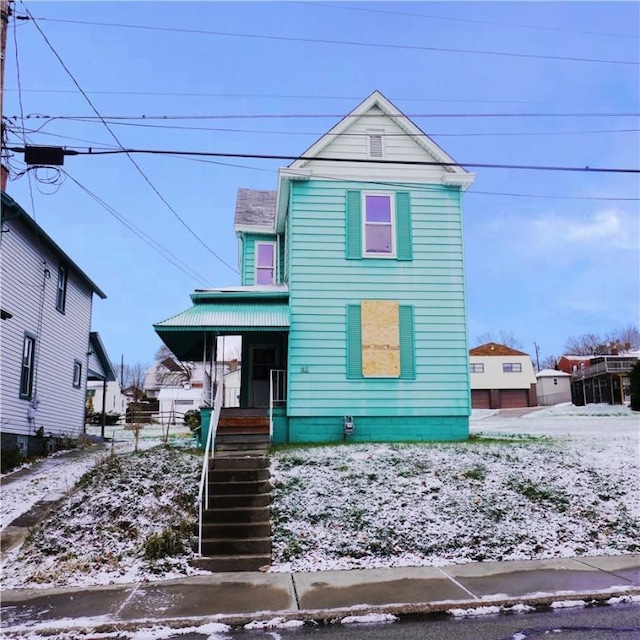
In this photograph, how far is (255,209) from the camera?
19.9 metres

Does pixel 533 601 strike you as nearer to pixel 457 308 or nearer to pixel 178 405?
pixel 457 308

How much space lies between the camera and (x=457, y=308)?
1412 centimetres

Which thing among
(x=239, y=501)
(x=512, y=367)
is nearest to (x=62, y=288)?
(x=239, y=501)

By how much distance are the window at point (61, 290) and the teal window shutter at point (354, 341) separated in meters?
9.84

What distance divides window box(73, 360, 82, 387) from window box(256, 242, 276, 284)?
7365 mm

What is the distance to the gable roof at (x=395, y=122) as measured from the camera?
14422 millimetres

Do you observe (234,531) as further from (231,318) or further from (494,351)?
(494,351)

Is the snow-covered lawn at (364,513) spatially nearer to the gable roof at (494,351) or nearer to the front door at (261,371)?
the front door at (261,371)

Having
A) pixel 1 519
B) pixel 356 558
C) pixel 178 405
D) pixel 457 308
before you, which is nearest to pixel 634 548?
pixel 356 558

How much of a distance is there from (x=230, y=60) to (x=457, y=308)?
7.27m

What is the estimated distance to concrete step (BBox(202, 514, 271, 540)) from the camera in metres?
7.96

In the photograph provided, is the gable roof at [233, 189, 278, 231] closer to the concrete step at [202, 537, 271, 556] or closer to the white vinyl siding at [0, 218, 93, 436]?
the white vinyl siding at [0, 218, 93, 436]

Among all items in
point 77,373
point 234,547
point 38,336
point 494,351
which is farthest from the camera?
point 494,351

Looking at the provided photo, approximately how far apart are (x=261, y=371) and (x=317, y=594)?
9514mm
